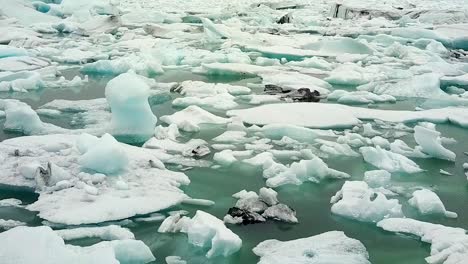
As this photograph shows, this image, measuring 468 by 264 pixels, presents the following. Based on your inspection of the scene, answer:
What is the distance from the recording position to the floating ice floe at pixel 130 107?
432cm

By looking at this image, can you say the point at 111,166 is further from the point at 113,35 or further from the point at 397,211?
the point at 113,35

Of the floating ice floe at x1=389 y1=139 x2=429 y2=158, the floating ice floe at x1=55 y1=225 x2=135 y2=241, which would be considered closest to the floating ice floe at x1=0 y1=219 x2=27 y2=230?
the floating ice floe at x1=55 y1=225 x2=135 y2=241

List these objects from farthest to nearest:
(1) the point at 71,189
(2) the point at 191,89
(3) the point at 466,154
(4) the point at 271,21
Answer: (4) the point at 271,21 < (2) the point at 191,89 < (3) the point at 466,154 < (1) the point at 71,189

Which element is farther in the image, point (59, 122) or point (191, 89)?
point (191, 89)

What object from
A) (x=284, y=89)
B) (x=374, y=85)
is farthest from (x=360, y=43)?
(x=284, y=89)

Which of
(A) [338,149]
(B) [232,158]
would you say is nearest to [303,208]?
(B) [232,158]

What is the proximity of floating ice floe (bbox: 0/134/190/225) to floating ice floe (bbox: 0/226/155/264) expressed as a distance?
1.41 ft

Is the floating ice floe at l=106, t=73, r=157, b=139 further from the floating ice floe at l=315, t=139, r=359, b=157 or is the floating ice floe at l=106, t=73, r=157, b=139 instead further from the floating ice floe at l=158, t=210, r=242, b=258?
the floating ice floe at l=158, t=210, r=242, b=258

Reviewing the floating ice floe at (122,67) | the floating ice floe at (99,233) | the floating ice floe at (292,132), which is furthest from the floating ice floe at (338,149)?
the floating ice floe at (122,67)

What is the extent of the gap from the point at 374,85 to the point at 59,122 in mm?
3655

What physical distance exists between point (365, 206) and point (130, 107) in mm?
2117

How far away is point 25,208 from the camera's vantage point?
3.04 meters

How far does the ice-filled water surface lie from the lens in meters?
2.70

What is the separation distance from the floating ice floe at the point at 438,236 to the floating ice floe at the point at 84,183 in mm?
1231
